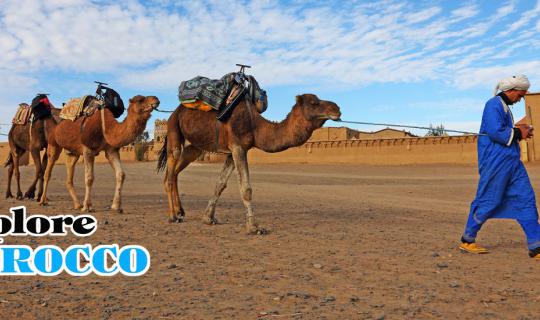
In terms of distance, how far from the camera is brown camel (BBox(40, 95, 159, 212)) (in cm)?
954

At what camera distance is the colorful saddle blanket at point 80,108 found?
1060 centimetres

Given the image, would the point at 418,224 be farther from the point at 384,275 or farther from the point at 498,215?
the point at 384,275

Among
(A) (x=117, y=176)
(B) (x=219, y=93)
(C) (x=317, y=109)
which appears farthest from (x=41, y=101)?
(C) (x=317, y=109)

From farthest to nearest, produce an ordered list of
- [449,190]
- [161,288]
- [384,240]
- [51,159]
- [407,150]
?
[407,150] → [449,190] → [51,159] → [384,240] → [161,288]

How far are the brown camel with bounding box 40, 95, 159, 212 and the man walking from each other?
5.86m

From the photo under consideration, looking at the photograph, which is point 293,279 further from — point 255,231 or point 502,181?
point 502,181

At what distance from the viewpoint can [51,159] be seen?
11641 millimetres

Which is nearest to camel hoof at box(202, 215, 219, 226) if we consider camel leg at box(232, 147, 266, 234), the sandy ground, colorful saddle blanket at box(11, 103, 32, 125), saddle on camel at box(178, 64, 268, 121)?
the sandy ground

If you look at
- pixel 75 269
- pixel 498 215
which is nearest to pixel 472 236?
pixel 498 215

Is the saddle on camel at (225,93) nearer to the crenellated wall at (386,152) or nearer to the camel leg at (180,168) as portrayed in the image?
the camel leg at (180,168)

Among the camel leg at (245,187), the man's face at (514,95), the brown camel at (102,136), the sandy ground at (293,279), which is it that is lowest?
the sandy ground at (293,279)

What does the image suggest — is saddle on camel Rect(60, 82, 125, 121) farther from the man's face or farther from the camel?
the man's face

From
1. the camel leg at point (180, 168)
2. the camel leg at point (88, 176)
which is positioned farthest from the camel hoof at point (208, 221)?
the camel leg at point (88, 176)

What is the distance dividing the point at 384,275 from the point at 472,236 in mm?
2065
